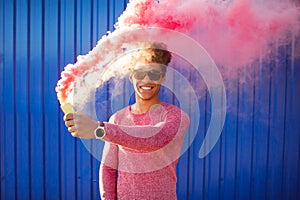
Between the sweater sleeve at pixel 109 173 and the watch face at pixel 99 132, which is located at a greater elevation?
the watch face at pixel 99 132

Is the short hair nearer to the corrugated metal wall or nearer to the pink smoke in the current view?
the pink smoke

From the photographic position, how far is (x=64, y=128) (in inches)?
126

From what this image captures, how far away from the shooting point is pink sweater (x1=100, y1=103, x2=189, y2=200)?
62.0 inches

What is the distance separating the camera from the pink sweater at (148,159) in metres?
1.57

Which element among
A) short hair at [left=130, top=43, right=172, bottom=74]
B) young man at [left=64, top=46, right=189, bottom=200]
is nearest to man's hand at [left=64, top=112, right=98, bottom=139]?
young man at [left=64, top=46, right=189, bottom=200]

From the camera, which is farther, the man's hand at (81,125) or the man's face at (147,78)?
the man's face at (147,78)

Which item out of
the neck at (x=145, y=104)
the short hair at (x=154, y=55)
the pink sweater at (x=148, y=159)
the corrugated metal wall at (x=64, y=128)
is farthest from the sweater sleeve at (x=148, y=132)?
the corrugated metal wall at (x=64, y=128)

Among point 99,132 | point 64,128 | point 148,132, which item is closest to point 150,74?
point 148,132

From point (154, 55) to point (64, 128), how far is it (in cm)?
175

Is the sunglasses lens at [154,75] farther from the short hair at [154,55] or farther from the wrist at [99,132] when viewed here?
the wrist at [99,132]

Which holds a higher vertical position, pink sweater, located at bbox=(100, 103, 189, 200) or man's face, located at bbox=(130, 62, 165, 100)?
man's face, located at bbox=(130, 62, 165, 100)

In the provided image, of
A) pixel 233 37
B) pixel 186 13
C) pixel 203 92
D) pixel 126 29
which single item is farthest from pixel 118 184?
pixel 203 92

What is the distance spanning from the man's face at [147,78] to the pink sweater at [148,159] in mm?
77

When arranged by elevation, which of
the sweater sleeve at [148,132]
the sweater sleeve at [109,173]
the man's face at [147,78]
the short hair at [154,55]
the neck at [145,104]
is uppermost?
the short hair at [154,55]
